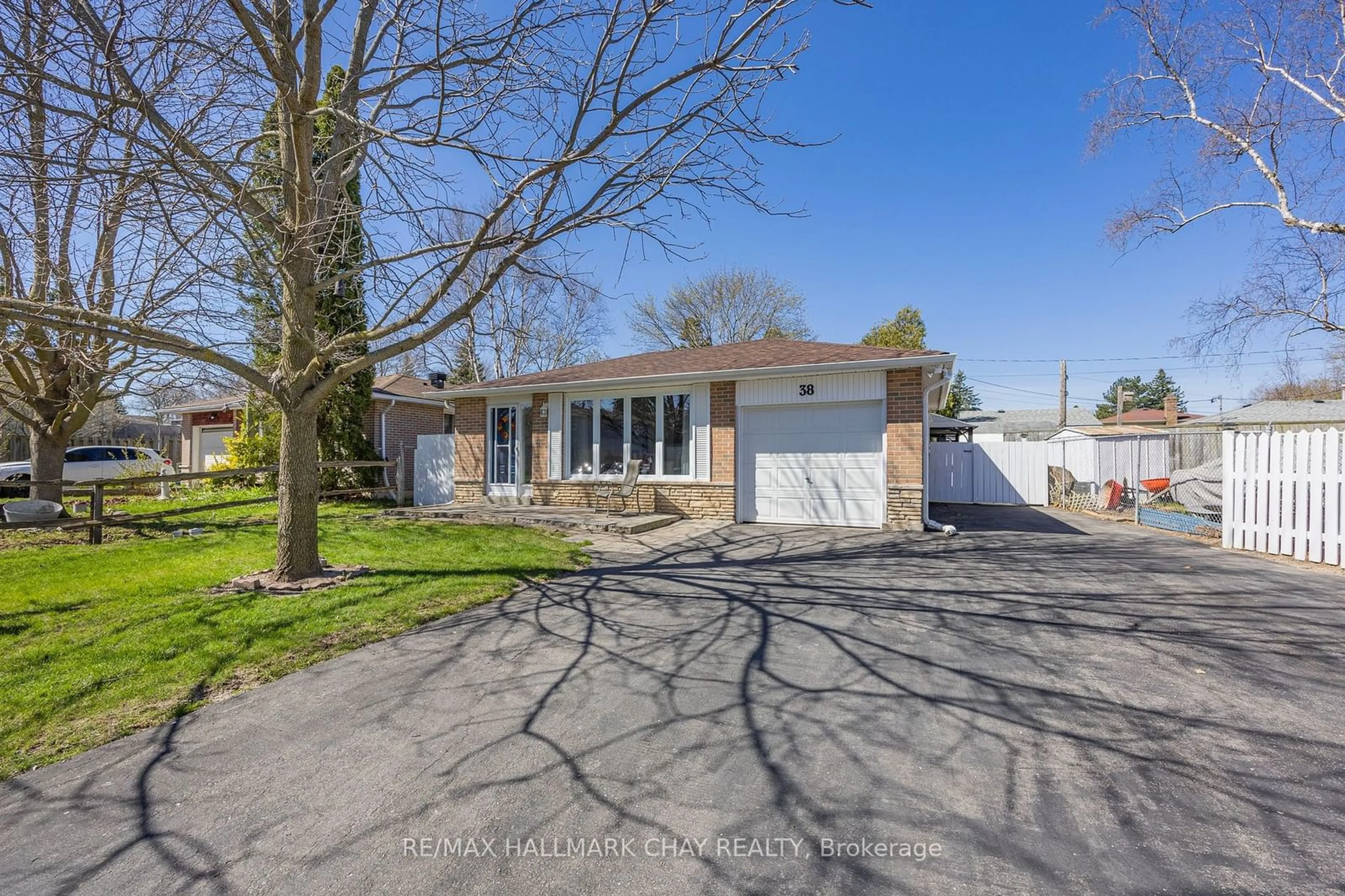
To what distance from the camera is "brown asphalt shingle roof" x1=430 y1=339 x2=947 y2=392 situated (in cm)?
1081

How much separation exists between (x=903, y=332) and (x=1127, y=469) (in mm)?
12266

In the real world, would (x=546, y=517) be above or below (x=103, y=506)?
below

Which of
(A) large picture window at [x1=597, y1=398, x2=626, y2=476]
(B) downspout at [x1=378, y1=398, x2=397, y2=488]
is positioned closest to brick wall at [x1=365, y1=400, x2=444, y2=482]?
(B) downspout at [x1=378, y1=398, x2=397, y2=488]

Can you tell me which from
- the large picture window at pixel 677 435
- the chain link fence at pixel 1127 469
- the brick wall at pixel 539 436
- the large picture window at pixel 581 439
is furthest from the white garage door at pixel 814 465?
the chain link fence at pixel 1127 469

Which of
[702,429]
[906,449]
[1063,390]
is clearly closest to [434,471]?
[702,429]

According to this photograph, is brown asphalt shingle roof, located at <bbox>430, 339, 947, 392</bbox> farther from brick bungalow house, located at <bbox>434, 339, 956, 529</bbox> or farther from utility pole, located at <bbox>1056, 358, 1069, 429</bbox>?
utility pole, located at <bbox>1056, 358, 1069, 429</bbox>

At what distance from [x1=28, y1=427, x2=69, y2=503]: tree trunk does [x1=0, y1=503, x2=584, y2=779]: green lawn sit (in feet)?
9.85

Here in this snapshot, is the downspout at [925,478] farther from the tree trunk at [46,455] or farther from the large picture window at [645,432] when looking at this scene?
the tree trunk at [46,455]

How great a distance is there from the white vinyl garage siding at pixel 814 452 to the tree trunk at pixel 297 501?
23.8ft

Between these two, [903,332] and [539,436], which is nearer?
[539,436]

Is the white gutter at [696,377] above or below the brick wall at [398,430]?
above

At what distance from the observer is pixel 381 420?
1720 centimetres

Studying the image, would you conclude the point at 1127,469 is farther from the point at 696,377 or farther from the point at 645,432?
the point at 645,432

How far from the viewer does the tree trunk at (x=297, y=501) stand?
243 inches
